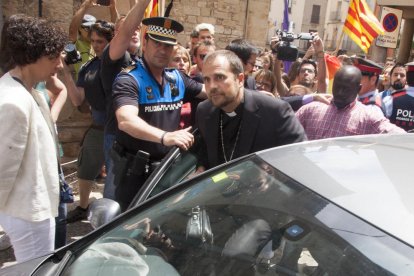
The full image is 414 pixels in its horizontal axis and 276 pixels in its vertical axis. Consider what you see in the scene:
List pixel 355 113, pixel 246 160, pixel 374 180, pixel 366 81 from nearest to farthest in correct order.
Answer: pixel 374 180
pixel 246 160
pixel 355 113
pixel 366 81

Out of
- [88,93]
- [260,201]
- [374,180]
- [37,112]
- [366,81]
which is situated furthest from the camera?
[366,81]

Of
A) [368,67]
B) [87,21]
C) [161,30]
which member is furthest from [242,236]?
[87,21]

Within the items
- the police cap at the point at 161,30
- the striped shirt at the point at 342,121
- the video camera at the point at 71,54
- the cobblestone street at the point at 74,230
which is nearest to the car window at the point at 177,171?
the police cap at the point at 161,30

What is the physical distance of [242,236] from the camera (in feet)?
4.65

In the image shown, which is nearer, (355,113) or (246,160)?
(246,160)

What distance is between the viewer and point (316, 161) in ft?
5.00

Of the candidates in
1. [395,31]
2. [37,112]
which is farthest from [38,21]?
[395,31]

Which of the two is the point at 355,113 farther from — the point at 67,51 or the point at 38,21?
the point at 67,51

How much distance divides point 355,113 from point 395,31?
27.6 ft

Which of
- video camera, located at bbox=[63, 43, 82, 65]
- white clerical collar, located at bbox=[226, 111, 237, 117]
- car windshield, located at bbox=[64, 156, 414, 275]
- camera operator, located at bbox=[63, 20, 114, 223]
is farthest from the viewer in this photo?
video camera, located at bbox=[63, 43, 82, 65]

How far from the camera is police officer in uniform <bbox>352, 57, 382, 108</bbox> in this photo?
3.71 m

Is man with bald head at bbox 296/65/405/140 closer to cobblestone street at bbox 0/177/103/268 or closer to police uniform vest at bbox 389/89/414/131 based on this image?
police uniform vest at bbox 389/89/414/131

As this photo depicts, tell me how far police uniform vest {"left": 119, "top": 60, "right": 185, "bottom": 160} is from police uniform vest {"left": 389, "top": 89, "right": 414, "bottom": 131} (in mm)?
2102

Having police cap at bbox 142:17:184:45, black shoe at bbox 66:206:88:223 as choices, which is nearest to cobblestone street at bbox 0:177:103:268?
black shoe at bbox 66:206:88:223
